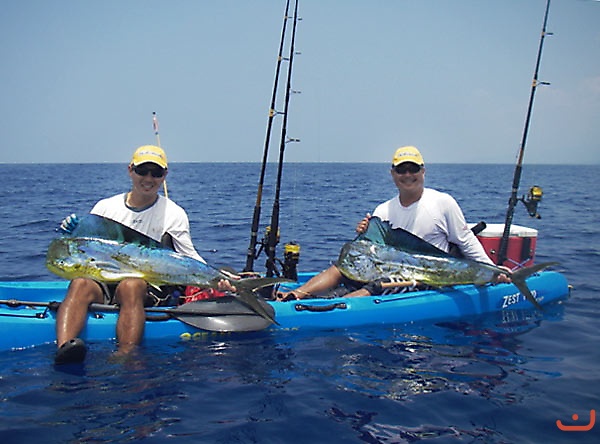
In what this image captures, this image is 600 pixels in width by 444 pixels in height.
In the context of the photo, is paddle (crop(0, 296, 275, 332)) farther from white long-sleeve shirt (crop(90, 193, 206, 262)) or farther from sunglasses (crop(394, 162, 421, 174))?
sunglasses (crop(394, 162, 421, 174))

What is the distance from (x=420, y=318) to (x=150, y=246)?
262 centimetres

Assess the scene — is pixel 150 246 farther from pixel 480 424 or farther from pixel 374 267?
pixel 480 424

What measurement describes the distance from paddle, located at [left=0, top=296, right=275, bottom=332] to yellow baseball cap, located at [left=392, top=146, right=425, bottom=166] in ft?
5.87

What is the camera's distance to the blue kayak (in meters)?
4.51

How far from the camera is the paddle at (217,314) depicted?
15.6ft

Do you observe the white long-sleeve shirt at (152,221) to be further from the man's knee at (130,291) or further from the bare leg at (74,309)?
the bare leg at (74,309)

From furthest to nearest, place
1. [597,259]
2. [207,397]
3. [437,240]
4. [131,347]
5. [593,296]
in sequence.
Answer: [597,259]
[593,296]
[437,240]
[131,347]
[207,397]

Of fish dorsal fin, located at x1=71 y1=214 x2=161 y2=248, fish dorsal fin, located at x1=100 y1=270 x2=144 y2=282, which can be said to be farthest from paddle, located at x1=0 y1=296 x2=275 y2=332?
fish dorsal fin, located at x1=71 y1=214 x2=161 y2=248

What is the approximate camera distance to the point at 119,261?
→ 4496mm

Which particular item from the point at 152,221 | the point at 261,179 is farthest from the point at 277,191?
the point at 152,221

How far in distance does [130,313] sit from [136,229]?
71 cm

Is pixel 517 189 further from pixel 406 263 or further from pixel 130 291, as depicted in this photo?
pixel 130 291

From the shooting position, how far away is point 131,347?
4488mm

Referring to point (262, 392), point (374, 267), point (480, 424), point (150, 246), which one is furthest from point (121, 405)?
point (374, 267)
